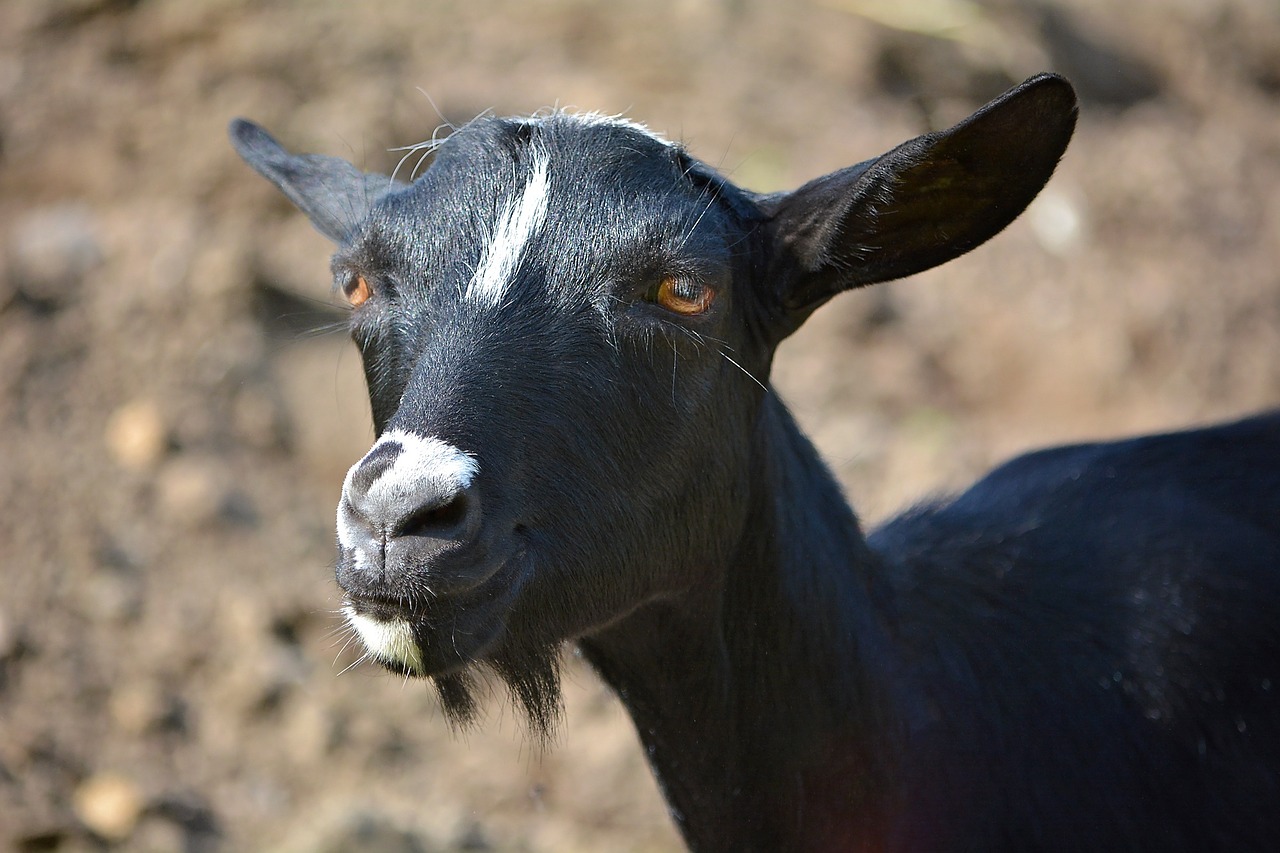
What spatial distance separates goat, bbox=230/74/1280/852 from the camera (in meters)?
3.27

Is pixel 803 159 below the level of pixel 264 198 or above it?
below

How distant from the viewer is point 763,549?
3730 millimetres

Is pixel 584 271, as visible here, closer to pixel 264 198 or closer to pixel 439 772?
pixel 439 772

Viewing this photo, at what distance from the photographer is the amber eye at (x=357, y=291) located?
12.3ft

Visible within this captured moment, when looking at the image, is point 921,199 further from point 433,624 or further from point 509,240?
point 433,624

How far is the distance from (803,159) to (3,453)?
18.6 feet

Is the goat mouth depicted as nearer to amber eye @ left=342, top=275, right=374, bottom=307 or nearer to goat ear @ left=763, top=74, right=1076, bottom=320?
amber eye @ left=342, top=275, right=374, bottom=307

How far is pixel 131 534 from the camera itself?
7.48 metres

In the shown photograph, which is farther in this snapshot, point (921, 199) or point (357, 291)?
point (357, 291)

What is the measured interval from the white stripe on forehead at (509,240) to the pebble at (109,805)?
4.19m

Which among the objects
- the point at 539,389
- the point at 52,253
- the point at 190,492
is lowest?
the point at 539,389

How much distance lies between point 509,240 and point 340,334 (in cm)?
541

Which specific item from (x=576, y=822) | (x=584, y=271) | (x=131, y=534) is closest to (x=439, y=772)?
(x=576, y=822)

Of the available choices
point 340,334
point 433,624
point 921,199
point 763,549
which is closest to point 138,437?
point 340,334
